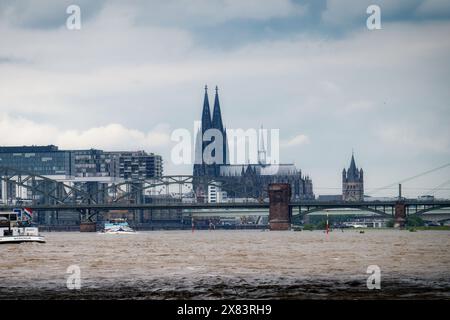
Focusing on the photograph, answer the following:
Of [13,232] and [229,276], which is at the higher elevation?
[13,232]

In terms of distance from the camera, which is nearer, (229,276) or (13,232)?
(229,276)

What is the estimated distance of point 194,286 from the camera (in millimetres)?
51406

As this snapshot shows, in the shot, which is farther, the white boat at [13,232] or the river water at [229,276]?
the white boat at [13,232]

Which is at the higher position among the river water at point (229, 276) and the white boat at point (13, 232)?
the white boat at point (13, 232)

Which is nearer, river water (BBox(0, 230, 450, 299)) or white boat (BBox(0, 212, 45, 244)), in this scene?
river water (BBox(0, 230, 450, 299))

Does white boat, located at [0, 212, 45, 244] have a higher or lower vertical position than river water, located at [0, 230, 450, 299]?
higher
